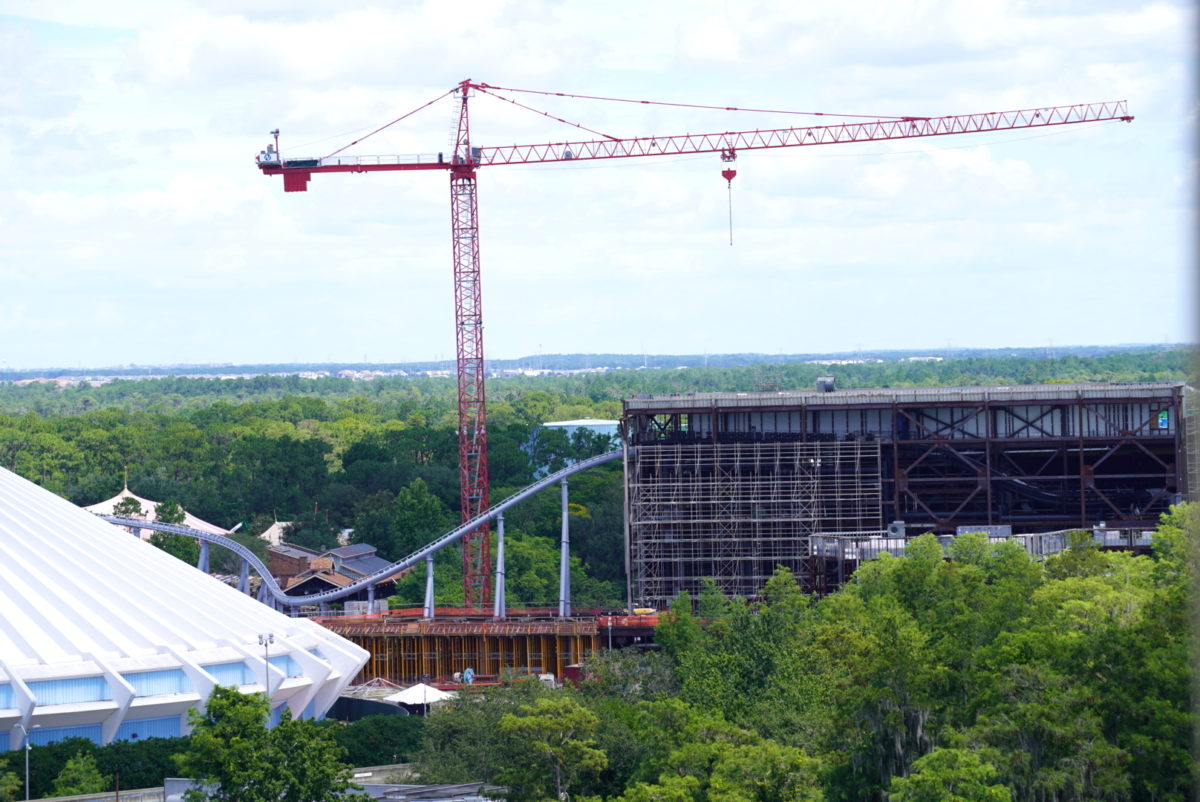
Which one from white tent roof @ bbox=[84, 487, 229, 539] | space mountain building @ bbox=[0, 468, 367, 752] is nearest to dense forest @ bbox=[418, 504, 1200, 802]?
space mountain building @ bbox=[0, 468, 367, 752]

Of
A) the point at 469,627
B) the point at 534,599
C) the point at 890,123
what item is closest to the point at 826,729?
the point at 469,627

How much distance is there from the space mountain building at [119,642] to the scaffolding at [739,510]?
2704cm

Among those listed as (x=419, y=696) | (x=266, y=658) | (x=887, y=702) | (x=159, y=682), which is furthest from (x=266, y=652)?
(x=887, y=702)

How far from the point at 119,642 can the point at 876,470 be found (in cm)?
4667

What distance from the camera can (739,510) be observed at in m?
97.8

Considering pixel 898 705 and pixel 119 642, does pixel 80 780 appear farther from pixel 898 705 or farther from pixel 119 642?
pixel 898 705

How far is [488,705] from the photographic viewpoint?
2432 inches

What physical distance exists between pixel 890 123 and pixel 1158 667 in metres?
104

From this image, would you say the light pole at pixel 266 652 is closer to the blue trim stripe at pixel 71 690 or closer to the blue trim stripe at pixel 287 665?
the blue trim stripe at pixel 287 665

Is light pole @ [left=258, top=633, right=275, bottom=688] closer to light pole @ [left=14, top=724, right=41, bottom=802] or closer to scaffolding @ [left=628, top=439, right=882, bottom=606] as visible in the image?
light pole @ [left=14, top=724, right=41, bottom=802]

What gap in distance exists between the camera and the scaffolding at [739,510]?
97.1m

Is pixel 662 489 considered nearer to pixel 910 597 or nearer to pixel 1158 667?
pixel 910 597

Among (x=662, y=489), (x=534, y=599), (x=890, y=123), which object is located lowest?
(x=534, y=599)

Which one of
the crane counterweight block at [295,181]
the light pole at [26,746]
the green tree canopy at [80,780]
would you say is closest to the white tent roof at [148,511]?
the crane counterweight block at [295,181]
